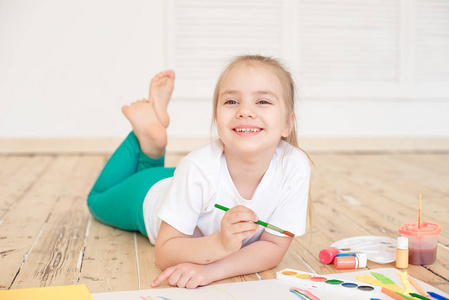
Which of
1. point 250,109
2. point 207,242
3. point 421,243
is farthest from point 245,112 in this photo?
point 421,243

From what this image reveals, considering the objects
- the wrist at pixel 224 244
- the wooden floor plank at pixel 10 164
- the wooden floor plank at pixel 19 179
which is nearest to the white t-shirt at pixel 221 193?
the wrist at pixel 224 244

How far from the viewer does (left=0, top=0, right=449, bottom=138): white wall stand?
299 centimetres

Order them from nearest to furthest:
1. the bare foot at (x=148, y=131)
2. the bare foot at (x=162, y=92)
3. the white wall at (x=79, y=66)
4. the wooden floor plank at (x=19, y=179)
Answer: the bare foot at (x=148, y=131), the bare foot at (x=162, y=92), the wooden floor plank at (x=19, y=179), the white wall at (x=79, y=66)

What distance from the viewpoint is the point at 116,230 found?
1498 millimetres

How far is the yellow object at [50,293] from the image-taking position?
0.96 meters

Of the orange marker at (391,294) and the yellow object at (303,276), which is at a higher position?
the orange marker at (391,294)

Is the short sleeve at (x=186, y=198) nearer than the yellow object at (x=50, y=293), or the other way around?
the yellow object at (x=50, y=293)

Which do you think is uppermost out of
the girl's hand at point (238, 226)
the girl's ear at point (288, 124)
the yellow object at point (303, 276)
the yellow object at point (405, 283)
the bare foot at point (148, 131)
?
the girl's ear at point (288, 124)

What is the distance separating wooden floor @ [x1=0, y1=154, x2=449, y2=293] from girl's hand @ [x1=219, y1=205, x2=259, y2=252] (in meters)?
0.14

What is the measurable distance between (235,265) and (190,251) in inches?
3.7

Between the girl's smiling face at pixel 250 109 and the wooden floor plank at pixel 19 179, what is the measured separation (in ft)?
2.75

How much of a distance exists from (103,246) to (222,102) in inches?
19.6

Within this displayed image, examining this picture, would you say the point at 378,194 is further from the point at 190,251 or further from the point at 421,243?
the point at 190,251

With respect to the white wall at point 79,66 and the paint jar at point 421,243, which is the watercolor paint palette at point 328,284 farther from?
the white wall at point 79,66
